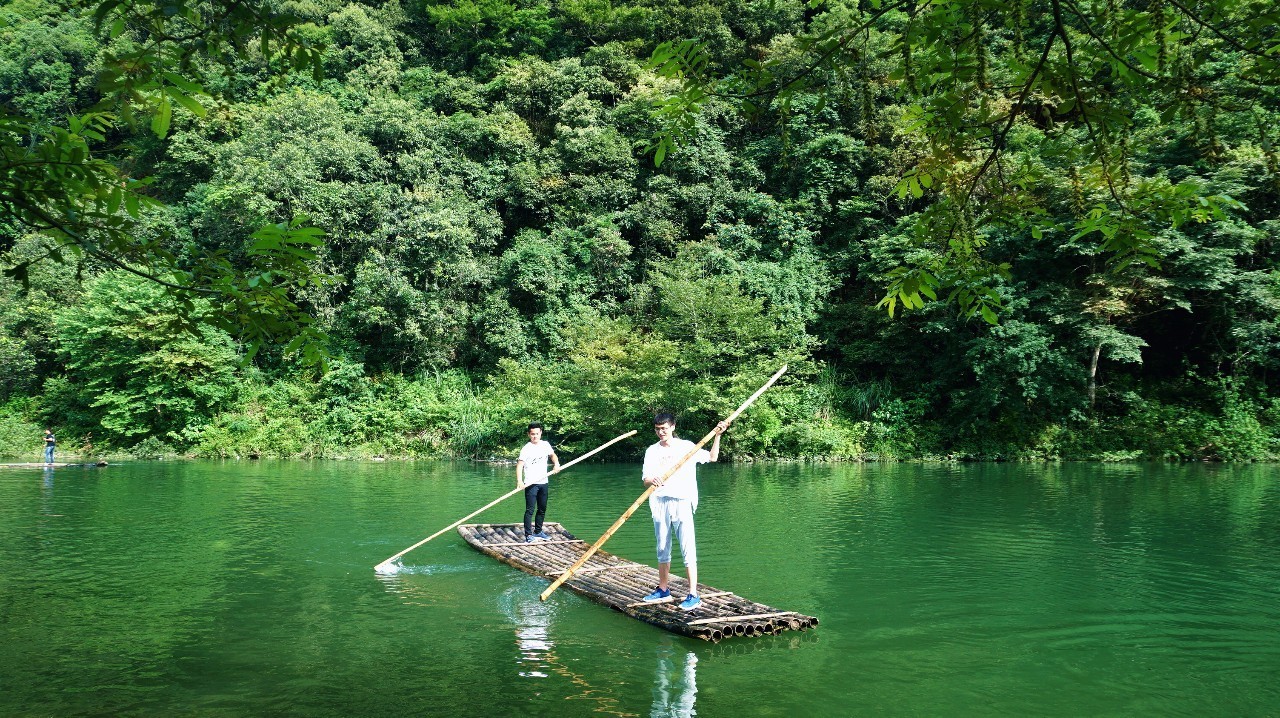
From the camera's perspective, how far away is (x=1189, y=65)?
3.52m

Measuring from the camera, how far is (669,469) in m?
7.36

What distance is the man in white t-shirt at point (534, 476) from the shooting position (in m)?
10.7

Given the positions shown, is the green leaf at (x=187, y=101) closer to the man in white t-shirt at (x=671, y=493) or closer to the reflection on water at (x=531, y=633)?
the reflection on water at (x=531, y=633)

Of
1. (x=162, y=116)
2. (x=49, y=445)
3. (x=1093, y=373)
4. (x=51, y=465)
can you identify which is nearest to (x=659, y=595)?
(x=162, y=116)

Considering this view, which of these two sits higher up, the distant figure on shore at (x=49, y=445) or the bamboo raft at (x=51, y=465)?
the distant figure on shore at (x=49, y=445)

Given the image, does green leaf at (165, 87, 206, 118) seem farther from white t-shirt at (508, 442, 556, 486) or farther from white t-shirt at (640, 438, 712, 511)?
white t-shirt at (508, 442, 556, 486)

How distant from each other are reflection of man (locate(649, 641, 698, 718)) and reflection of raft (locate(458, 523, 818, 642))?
293 mm

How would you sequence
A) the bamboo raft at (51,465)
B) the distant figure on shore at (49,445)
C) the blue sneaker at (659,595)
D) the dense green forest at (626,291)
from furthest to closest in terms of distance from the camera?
the dense green forest at (626,291) < the distant figure on shore at (49,445) < the bamboo raft at (51,465) < the blue sneaker at (659,595)

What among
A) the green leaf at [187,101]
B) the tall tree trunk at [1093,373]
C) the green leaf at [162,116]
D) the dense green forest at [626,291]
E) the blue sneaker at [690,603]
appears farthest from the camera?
the tall tree trunk at [1093,373]

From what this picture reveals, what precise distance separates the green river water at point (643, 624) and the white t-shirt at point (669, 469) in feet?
3.76

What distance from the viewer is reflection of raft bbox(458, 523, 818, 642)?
670 centimetres

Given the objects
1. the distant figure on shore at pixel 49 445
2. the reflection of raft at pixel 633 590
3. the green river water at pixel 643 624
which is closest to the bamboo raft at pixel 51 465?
the distant figure on shore at pixel 49 445

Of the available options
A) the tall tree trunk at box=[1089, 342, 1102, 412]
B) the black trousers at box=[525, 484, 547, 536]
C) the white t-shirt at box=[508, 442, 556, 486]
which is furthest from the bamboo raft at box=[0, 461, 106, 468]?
the tall tree trunk at box=[1089, 342, 1102, 412]

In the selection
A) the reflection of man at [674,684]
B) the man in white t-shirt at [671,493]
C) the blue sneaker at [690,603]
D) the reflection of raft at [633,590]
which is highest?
the man in white t-shirt at [671,493]
